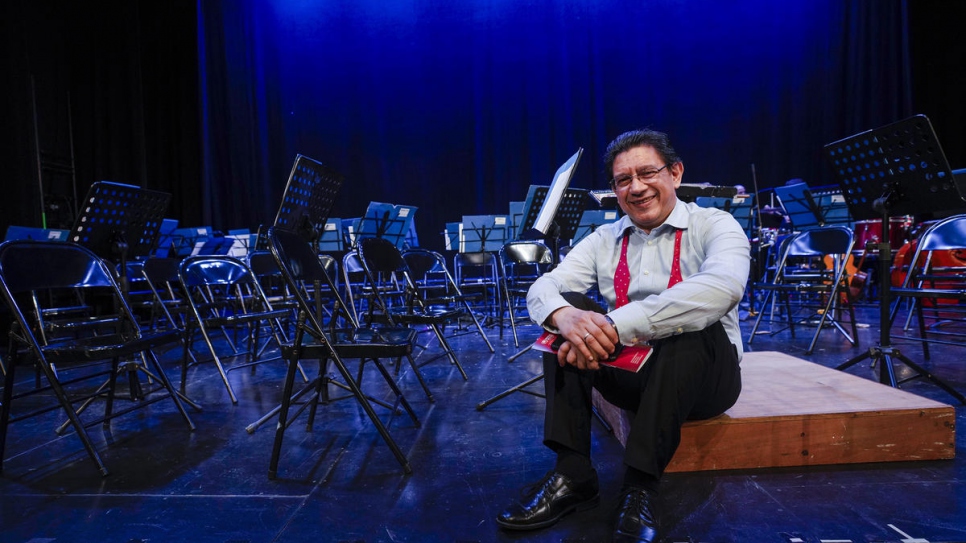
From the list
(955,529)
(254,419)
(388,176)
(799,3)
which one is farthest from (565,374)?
(799,3)

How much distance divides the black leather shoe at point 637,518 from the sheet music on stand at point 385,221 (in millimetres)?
4651

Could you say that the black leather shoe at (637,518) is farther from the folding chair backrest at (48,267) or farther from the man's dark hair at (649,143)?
the folding chair backrest at (48,267)

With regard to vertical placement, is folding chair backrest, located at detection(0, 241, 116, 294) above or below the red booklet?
above

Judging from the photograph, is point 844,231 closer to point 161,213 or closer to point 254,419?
point 254,419

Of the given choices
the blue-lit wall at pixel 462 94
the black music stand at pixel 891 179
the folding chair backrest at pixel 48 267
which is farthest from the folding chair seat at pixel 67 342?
the blue-lit wall at pixel 462 94

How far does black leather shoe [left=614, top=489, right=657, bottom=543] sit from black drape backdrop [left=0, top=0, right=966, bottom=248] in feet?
27.4

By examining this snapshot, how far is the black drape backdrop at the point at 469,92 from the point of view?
29.0 feet

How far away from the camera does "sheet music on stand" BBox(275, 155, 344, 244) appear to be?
283 cm

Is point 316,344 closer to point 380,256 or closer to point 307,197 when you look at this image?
point 307,197

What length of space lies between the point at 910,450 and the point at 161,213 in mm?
4085

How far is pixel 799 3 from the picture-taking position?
8.82m

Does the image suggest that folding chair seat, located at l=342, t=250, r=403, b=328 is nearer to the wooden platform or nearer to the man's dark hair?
the man's dark hair

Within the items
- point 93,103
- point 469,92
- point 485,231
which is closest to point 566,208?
point 485,231

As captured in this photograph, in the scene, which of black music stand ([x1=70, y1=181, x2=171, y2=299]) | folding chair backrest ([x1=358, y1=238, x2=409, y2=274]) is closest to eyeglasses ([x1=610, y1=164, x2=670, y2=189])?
folding chair backrest ([x1=358, y1=238, x2=409, y2=274])
